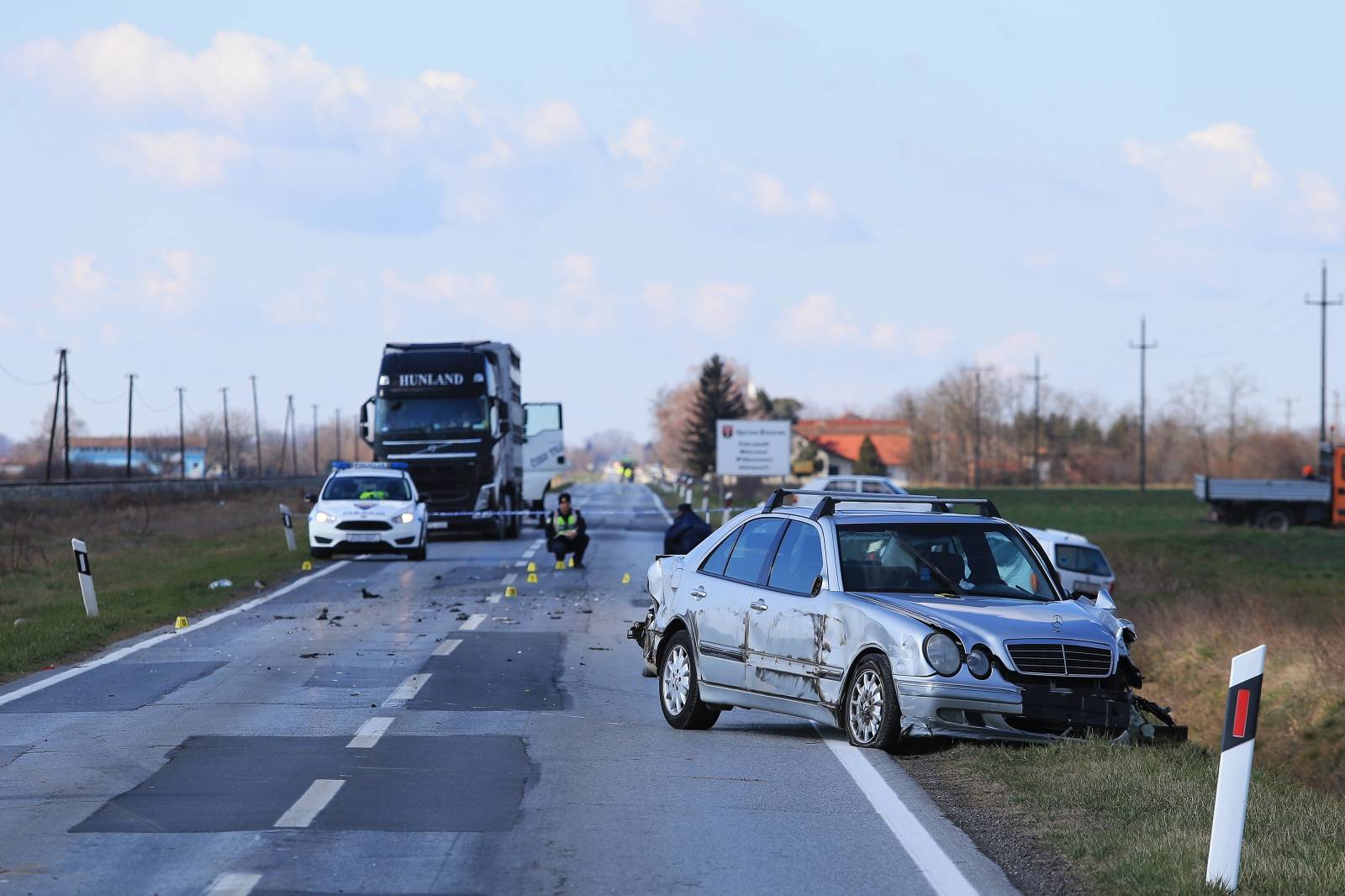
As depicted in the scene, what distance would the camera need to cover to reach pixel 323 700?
12508 mm

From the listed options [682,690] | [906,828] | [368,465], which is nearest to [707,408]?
[368,465]

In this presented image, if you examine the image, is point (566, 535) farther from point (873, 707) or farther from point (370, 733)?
point (873, 707)

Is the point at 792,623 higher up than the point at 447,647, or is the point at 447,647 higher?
the point at 792,623

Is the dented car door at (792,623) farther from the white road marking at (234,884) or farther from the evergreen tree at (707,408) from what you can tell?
the evergreen tree at (707,408)

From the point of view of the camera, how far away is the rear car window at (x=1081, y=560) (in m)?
→ 27.6

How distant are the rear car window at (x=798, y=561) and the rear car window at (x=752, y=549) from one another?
0.14m

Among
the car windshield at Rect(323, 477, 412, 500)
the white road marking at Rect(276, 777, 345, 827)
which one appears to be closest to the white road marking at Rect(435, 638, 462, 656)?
the white road marking at Rect(276, 777, 345, 827)

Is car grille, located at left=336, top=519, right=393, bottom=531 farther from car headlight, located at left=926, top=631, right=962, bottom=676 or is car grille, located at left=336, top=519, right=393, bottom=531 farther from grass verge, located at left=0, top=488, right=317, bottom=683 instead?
car headlight, located at left=926, top=631, right=962, bottom=676

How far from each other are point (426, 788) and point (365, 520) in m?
22.9

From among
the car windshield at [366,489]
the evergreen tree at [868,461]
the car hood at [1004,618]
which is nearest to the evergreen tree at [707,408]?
the evergreen tree at [868,461]

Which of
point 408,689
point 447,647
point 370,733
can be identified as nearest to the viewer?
point 370,733

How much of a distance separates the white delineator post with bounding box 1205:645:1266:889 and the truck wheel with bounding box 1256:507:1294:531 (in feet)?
187

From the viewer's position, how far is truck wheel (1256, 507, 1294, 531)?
60.4 m

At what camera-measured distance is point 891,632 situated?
9797mm
